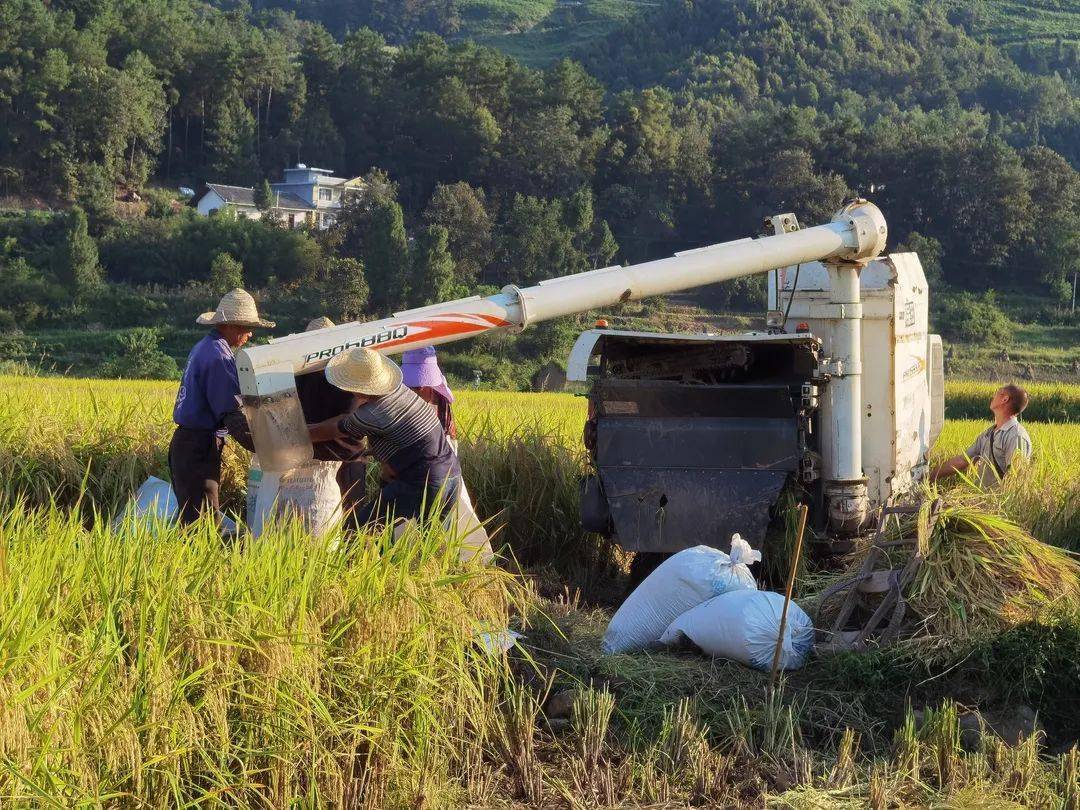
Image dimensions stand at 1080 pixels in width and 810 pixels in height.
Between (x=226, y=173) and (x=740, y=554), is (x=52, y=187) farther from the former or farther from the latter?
(x=740, y=554)

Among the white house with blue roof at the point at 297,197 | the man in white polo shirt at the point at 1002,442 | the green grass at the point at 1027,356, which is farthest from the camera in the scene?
the white house with blue roof at the point at 297,197

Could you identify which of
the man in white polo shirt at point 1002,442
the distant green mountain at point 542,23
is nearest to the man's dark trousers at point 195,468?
the man in white polo shirt at point 1002,442

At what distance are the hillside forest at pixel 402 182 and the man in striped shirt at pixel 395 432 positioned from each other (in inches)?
1331

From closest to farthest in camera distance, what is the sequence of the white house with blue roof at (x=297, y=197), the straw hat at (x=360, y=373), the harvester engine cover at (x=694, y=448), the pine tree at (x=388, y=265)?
1. the straw hat at (x=360, y=373)
2. the harvester engine cover at (x=694, y=448)
3. the pine tree at (x=388, y=265)
4. the white house with blue roof at (x=297, y=197)

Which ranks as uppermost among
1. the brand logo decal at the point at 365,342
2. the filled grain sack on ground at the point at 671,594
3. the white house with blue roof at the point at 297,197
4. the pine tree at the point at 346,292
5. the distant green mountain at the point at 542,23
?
the distant green mountain at the point at 542,23

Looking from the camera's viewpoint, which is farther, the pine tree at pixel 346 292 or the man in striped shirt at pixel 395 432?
the pine tree at pixel 346 292

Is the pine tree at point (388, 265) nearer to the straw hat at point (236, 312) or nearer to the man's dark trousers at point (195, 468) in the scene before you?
the straw hat at point (236, 312)

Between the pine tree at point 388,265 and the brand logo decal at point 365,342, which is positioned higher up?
the brand logo decal at point 365,342

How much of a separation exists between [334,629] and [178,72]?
87.5 metres

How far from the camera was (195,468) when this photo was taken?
6586 mm

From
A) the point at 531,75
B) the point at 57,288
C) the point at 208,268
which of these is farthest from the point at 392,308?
the point at 531,75

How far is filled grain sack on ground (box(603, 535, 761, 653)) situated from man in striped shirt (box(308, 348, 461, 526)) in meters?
0.94

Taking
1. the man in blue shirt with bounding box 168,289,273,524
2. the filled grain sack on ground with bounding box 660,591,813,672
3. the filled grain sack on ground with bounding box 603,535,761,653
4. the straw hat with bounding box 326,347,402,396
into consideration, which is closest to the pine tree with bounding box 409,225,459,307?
the man in blue shirt with bounding box 168,289,273,524

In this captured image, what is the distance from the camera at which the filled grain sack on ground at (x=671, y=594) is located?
5.42m
